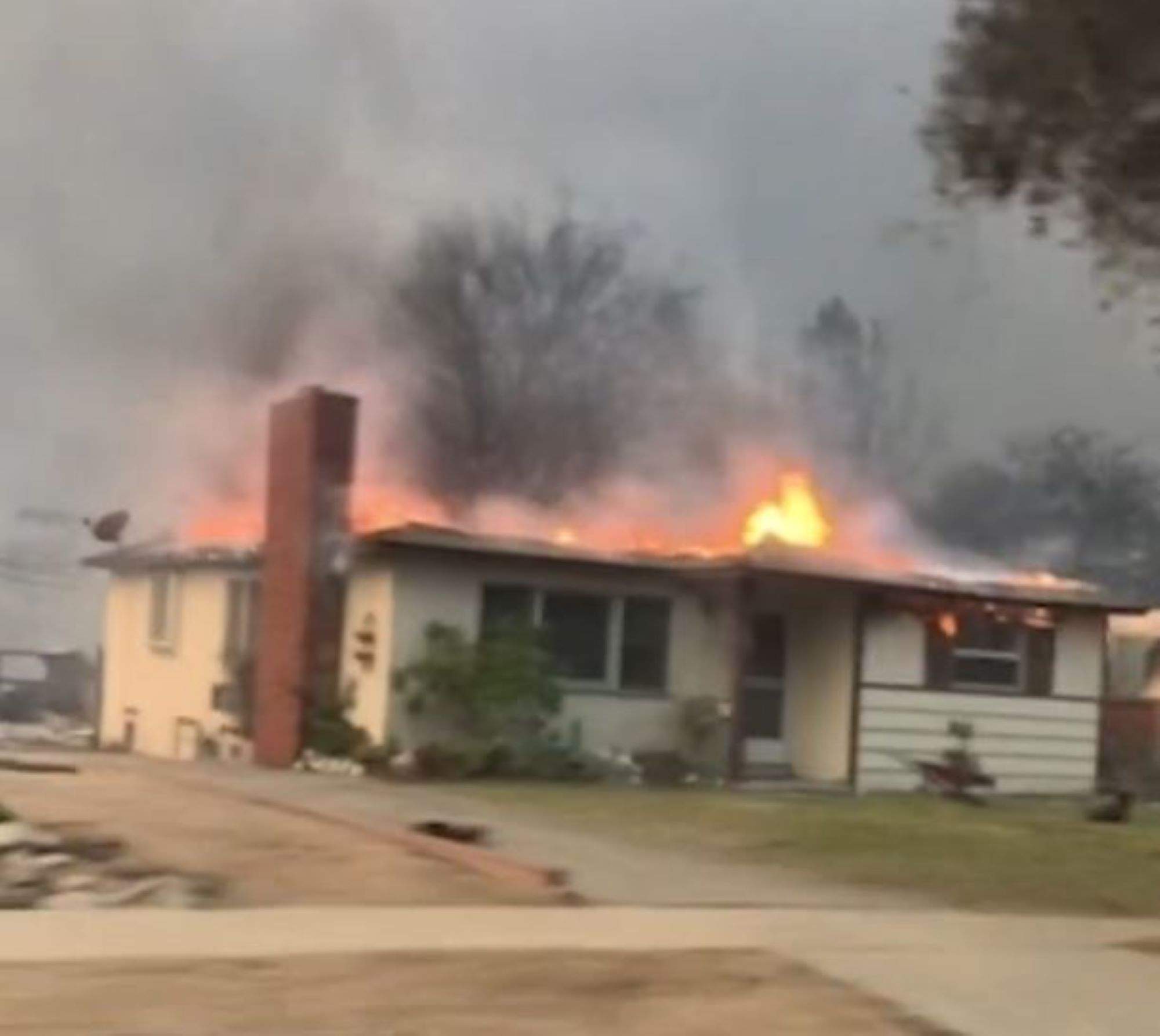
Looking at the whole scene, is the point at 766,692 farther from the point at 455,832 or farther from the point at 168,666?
the point at 455,832

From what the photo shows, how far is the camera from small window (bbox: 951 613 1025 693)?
24.4 meters

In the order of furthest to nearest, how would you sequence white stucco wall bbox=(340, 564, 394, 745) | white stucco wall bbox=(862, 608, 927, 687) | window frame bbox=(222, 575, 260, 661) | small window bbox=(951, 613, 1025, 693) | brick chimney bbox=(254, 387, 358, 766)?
small window bbox=(951, 613, 1025, 693) → white stucco wall bbox=(862, 608, 927, 687) → window frame bbox=(222, 575, 260, 661) → brick chimney bbox=(254, 387, 358, 766) → white stucco wall bbox=(340, 564, 394, 745)

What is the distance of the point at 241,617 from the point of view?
932 inches

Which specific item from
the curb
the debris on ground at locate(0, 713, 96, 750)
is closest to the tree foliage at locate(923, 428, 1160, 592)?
the debris on ground at locate(0, 713, 96, 750)

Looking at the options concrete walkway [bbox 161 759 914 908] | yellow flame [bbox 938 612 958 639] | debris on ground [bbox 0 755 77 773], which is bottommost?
concrete walkway [bbox 161 759 914 908]

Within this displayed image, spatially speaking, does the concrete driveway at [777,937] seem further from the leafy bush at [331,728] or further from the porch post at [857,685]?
the porch post at [857,685]

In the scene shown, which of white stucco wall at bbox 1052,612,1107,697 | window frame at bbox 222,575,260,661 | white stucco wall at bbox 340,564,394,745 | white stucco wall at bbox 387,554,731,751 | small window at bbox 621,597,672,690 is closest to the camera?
white stucco wall at bbox 340,564,394,745

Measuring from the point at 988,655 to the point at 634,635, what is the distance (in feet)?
14.6

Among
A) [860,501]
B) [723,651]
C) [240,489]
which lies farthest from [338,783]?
[860,501]

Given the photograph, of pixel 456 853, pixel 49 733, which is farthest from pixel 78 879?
pixel 49 733

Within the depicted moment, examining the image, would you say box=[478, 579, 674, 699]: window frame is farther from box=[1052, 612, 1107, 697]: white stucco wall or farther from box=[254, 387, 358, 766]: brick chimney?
box=[1052, 612, 1107, 697]: white stucco wall

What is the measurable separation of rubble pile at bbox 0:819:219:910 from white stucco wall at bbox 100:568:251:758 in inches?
433

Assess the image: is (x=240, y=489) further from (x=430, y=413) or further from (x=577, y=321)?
(x=577, y=321)

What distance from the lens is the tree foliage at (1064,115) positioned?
424 inches
